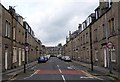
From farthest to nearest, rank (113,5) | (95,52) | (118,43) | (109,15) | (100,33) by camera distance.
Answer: (95,52), (100,33), (109,15), (113,5), (118,43)

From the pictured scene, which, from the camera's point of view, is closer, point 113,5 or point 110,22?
point 113,5

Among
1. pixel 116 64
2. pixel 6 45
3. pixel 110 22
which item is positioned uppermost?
pixel 110 22

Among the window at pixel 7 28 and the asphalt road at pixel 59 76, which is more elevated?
the window at pixel 7 28

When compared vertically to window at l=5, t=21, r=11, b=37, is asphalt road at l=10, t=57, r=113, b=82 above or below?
below

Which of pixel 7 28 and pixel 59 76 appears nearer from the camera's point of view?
pixel 59 76

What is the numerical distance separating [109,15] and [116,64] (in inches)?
254

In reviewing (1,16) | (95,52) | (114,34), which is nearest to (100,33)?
(95,52)

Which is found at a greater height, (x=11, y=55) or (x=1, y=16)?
(x=1, y=16)

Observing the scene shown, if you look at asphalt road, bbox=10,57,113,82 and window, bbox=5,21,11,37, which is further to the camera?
window, bbox=5,21,11,37

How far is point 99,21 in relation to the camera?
3897 cm

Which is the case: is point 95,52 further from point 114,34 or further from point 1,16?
point 1,16

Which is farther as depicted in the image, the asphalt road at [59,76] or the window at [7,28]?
the window at [7,28]

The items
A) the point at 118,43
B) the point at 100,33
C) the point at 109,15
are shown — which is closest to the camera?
the point at 118,43

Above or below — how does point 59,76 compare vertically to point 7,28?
below
